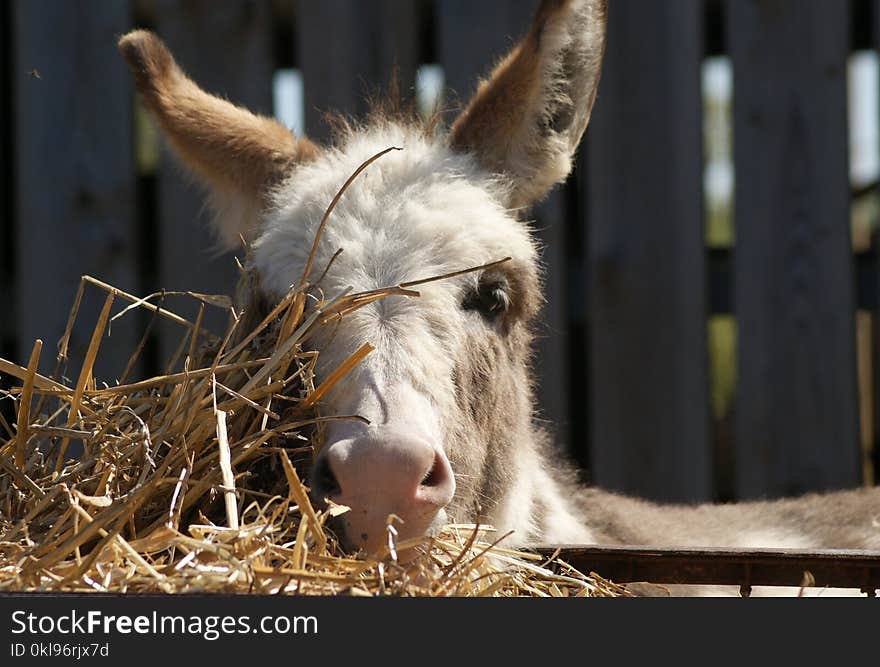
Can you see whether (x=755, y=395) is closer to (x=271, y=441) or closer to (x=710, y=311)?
(x=710, y=311)

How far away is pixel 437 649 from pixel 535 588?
0.56 metres

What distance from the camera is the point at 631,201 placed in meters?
3.94

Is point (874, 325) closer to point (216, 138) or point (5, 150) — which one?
point (216, 138)

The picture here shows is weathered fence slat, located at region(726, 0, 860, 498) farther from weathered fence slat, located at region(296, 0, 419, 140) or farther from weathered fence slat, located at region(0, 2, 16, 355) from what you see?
weathered fence slat, located at region(0, 2, 16, 355)

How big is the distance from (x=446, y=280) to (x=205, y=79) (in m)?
2.52

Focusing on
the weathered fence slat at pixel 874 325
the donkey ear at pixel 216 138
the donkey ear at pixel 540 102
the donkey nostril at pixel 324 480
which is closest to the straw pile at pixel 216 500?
the donkey nostril at pixel 324 480

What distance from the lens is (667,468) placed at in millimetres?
3908

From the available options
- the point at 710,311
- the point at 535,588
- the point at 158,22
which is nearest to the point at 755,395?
the point at 710,311

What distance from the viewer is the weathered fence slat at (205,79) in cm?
414

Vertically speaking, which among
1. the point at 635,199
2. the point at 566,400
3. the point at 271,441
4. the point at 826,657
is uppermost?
the point at 635,199

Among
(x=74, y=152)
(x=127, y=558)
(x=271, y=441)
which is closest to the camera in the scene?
(x=127, y=558)

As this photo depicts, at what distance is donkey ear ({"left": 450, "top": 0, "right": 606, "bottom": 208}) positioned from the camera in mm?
2424

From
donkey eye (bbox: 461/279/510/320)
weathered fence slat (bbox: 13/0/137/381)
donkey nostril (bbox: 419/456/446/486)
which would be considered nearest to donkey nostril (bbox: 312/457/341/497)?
donkey nostril (bbox: 419/456/446/486)

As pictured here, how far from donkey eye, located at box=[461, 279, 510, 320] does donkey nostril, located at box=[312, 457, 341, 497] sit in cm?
60
